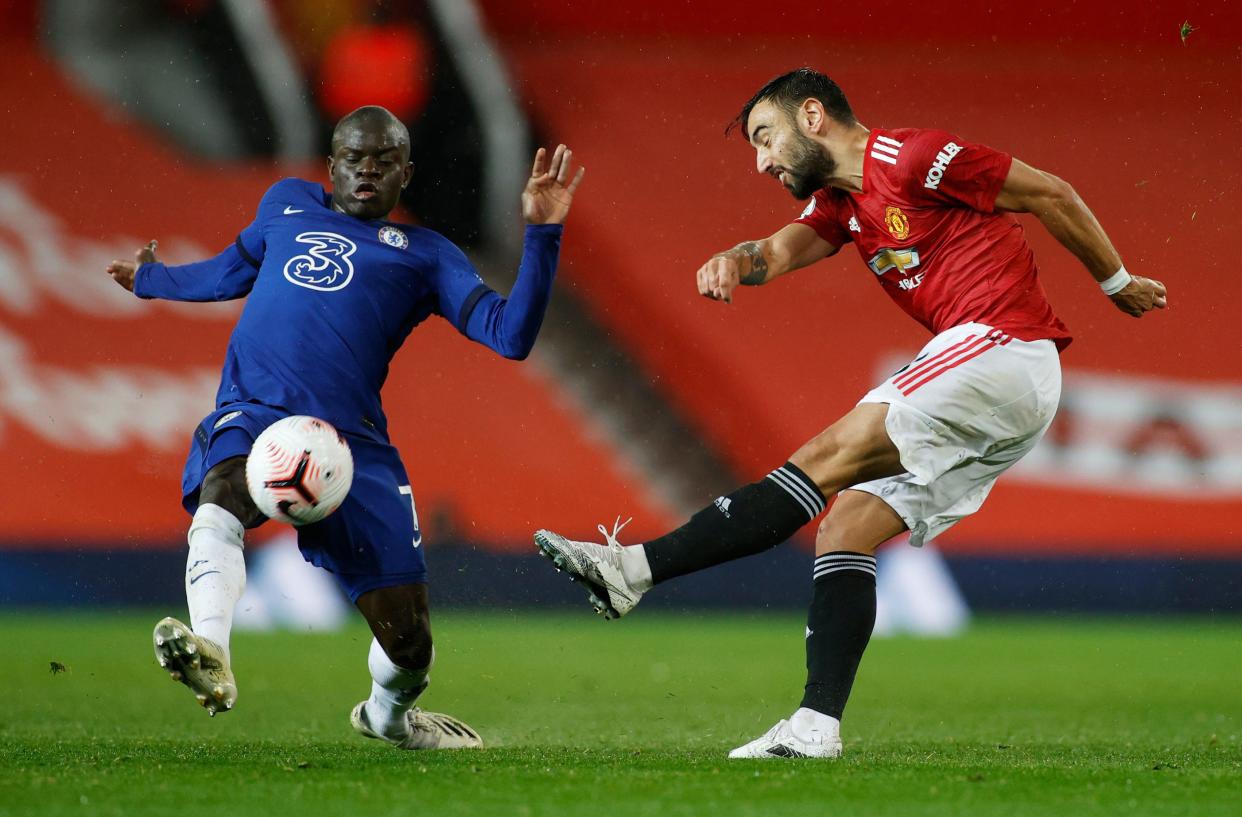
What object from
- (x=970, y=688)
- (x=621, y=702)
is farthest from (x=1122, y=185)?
(x=621, y=702)

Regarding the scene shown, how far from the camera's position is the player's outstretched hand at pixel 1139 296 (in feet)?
14.8

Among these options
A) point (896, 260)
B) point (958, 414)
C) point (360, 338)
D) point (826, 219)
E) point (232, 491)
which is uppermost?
point (826, 219)

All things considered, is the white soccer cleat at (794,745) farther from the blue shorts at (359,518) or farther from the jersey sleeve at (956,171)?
the jersey sleeve at (956,171)

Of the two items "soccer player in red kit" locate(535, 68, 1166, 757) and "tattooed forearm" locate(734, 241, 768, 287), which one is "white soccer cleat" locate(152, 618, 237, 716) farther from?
"tattooed forearm" locate(734, 241, 768, 287)

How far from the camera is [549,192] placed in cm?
447

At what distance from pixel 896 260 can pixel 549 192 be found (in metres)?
1.08

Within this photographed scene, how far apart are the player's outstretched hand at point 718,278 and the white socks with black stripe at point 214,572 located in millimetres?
1466

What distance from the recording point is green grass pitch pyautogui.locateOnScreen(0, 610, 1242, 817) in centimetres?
334

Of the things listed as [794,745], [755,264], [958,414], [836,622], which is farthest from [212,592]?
[958,414]

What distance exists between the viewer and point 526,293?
443 centimetres

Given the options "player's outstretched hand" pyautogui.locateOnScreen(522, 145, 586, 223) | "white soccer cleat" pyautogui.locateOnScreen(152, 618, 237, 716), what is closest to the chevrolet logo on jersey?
"player's outstretched hand" pyautogui.locateOnScreen(522, 145, 586, 223)

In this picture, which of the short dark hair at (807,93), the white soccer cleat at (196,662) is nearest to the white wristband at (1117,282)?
the short dark hair at (807,93)

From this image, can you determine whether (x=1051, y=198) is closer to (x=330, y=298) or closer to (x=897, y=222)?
(x=897, y=222)

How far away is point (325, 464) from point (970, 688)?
13.6 ft
